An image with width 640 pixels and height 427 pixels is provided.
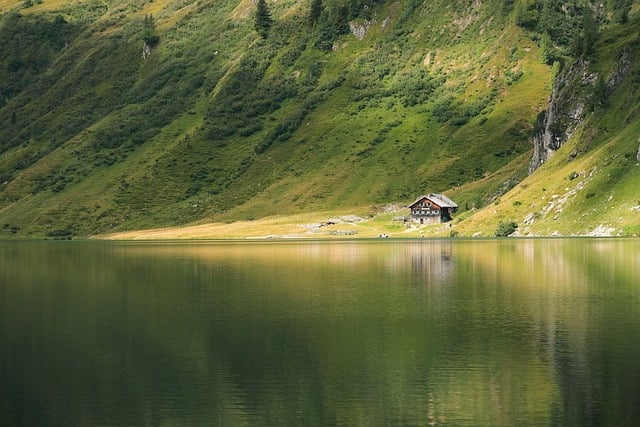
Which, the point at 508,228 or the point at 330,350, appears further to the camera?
the point at 508,228

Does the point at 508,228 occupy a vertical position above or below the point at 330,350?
above

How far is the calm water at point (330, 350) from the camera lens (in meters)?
36.8

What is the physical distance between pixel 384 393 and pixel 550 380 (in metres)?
8.05

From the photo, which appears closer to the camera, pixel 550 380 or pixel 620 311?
pixel 550 380

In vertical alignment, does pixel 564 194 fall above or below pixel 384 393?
above

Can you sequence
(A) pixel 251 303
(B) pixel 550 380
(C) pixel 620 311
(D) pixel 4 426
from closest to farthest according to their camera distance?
(D) pixel 4 426 < (B) pixel 550 380 < (C) pixel 620 311 < (A) pixel 251 303

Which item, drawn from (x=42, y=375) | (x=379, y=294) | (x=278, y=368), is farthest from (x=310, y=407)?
(x=379, y=294)

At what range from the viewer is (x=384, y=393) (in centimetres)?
3919

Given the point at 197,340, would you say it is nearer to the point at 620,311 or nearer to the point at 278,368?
the point at 278,368

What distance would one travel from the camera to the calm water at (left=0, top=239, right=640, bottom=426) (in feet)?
121

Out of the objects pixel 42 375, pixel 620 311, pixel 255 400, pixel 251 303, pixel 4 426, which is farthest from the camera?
pixel 251 303

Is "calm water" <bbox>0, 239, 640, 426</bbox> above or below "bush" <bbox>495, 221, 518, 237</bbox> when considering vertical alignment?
below

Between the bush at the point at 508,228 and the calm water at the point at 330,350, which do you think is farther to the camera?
the bush at the point at 508,228

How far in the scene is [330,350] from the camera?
49406mm
